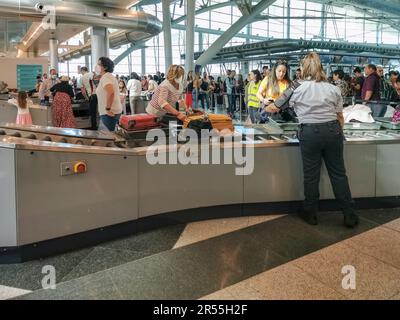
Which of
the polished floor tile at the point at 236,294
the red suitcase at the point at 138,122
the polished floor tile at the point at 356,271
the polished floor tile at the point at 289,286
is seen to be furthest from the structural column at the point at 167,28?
the polished floor tile at the point at 236,294

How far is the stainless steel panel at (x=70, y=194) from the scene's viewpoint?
2.61m

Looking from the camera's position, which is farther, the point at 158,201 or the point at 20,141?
the point at 158,201

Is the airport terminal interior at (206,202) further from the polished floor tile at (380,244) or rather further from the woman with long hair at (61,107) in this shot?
the woman with long hair at (61,107)

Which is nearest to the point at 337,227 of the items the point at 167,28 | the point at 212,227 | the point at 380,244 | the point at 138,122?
the point at 380,244

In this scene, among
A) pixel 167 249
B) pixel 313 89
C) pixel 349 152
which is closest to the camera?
pixel 167 249

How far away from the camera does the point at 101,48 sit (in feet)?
33.4

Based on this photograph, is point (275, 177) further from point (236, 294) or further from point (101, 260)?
point (101, 260)

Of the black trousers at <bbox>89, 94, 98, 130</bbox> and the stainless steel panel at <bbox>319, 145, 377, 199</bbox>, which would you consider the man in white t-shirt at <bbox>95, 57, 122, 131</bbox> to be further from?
the black trousers at <bbox>89, 94, 98, 130</bbox>

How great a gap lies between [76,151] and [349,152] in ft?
7.85

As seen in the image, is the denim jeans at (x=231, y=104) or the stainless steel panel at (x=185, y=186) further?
the denim jeans at (x=231, y=104)

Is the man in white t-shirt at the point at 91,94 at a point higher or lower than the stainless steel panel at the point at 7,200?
higher
